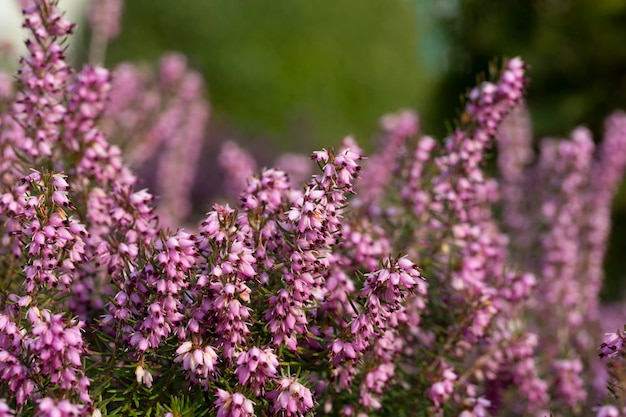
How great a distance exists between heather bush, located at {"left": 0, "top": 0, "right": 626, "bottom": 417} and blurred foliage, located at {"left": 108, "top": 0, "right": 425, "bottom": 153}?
1860 cm

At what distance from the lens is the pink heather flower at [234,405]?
2.83 meters

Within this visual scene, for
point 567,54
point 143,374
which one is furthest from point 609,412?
point 567,54

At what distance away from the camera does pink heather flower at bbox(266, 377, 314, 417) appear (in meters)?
2.89

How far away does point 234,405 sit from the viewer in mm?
2838

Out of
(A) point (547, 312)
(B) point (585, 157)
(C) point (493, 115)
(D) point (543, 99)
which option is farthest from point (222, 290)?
(D) point (543, 99)

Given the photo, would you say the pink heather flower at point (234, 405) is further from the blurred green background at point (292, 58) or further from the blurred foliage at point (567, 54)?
the blurred green background at point (292, 58)

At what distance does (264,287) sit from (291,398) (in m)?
0.56

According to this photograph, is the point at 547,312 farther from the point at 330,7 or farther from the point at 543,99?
the point at 330,7

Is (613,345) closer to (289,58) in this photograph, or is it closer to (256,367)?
(256,367)

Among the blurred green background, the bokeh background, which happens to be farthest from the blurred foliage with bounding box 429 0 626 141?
the blurred green background

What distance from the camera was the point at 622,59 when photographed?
11359 mm

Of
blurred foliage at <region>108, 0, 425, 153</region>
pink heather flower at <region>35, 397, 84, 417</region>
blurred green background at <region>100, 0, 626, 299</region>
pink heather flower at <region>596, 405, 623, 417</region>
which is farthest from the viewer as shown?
blurred foliage at <region>108, 0, 425, 153</region>

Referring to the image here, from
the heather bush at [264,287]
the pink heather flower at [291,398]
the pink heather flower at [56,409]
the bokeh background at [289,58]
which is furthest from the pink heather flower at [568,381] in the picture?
the bokeh background at [289,58]

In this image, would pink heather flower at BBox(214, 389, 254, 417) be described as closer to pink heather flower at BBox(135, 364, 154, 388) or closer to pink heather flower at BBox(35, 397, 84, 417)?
pink heather flower at BBox(135, 364, 154, 388)
